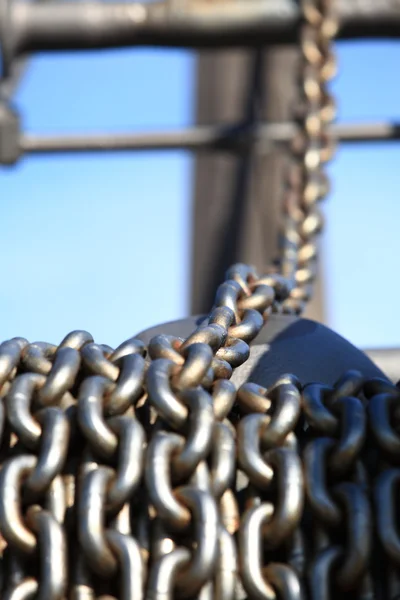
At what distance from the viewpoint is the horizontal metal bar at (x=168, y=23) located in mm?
1816

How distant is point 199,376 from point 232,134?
151 centimetres

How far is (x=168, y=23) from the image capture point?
1.83m

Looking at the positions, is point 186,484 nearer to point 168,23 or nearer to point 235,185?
point 168,23

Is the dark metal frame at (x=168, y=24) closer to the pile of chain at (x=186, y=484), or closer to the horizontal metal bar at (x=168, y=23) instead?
the horizontal metal bar at (x=168, y=23)

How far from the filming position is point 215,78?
139 inches

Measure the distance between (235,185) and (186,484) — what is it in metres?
2.60

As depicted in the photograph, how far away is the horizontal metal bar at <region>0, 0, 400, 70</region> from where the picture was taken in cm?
Result: 182

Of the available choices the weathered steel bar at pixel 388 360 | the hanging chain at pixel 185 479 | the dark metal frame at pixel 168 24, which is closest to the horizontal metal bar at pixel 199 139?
the dark metal frame at pixel 168 24

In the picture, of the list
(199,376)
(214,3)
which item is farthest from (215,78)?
(199,376)

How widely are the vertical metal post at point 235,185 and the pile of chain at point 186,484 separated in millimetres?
1947

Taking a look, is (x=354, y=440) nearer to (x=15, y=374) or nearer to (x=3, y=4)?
(x=15, y=374)

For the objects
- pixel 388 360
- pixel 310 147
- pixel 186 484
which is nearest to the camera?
pixel 186 484

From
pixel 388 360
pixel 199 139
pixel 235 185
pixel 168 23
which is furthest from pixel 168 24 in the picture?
pixel 235 185

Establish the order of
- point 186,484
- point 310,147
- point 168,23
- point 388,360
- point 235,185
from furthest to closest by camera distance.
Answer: point 235,185 < point 168,23 < point 310,147 < point 388,360 < point 186,484
